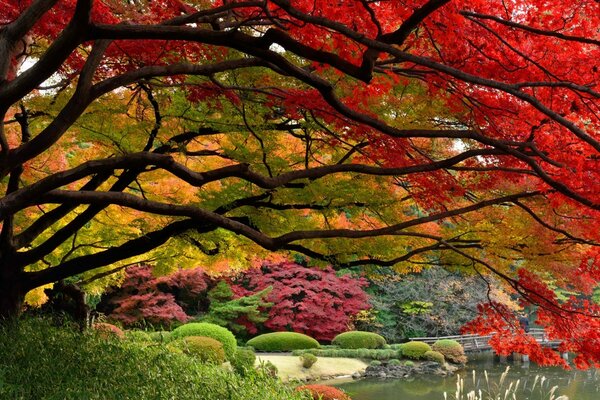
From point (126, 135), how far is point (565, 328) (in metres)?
5.75

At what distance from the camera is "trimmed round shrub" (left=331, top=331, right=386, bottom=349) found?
21.2 metres

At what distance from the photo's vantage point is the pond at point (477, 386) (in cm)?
1558

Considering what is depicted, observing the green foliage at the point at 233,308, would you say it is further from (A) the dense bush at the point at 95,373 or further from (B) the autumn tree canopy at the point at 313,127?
(A) the dense bush at the point at 95,373

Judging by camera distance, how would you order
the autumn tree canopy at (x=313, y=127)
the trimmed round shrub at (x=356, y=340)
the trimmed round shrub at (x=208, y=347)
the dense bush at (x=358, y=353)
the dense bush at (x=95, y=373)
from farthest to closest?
the trimmed round shrub at (x=356, y=340), the dense bush at (x=358, y=353), the trimmed round shrub at (x=208, y=347), the dense bush at (x=95, y=373), the autumn tree canopy at (x=313, y=127)

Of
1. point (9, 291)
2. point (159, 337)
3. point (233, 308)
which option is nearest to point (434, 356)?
point (233, 308)

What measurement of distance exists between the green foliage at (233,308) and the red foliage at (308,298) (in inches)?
14.6

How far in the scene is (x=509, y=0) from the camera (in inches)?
209

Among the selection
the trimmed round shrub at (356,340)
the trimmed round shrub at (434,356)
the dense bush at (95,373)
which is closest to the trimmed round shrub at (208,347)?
the dense bush at (95,373)

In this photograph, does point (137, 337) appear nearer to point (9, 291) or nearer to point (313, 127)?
point (9, 291)

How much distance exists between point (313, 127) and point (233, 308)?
631 inches

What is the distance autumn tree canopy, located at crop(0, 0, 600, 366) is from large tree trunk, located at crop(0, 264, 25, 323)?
2 cm

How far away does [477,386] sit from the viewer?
1609cm

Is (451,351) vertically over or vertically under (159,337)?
under

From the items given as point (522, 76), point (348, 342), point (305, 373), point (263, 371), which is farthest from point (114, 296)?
point (522, 76)
